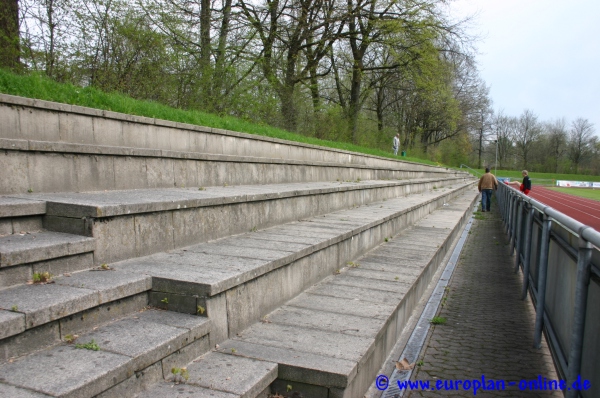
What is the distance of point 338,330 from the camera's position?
3.55 m

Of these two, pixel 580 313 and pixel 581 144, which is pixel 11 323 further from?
pixel 581 144

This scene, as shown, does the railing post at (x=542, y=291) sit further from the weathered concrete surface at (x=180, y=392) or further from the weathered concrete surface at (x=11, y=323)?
the weathered concrete surface at (x=11, y=323)

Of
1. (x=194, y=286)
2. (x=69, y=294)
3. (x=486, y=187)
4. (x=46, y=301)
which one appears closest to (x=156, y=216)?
(x=194, y=286)

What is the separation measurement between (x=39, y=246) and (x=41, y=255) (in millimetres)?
54

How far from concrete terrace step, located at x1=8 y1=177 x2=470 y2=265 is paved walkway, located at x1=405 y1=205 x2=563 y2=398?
220cm

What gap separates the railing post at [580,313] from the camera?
2.93 m

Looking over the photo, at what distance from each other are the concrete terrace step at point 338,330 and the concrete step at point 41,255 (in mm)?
1087

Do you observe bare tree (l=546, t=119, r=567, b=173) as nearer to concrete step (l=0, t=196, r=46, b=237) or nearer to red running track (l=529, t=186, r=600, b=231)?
red running track (l=529, t=186, r=600, b=231)

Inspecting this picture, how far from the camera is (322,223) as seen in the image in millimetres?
6234

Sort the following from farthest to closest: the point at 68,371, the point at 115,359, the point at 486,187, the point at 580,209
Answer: the point at 580,209, the point at 486,187, the point at 115,359, the point at 68,371

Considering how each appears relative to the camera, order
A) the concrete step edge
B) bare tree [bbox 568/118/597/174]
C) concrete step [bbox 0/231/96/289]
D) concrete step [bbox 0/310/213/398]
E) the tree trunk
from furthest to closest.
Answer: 1. bare tree [bbox 568/118/597/174]
2. the tree trunk
3. the concrete step edge
4. concrete step [bbox 0/231/96/289]
5. concrete step [bbox 0/310/213/398]

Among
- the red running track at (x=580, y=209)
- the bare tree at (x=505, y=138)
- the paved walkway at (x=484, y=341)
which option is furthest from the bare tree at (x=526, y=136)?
the paved walkway at (x=484, y=341)

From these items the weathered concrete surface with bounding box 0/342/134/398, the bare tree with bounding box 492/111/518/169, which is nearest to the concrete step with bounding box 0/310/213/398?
the weathered concrete surface with bounding box 0/342/134/398

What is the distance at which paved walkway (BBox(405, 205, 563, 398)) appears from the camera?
387 cm
